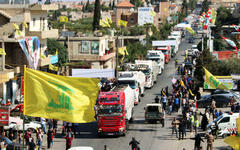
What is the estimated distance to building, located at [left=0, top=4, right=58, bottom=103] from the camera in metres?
44.6

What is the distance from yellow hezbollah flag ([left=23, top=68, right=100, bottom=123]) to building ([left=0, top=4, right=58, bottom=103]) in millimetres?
24912

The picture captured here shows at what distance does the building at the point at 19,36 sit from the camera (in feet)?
146

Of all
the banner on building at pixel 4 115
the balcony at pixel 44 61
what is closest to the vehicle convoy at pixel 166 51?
the balcony at pixel 44 61

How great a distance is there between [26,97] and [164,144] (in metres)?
15.1

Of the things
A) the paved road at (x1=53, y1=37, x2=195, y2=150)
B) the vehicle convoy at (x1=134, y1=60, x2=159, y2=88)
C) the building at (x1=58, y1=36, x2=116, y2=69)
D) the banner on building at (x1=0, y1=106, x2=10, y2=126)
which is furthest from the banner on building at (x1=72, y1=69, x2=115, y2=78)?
the banner on building at (x1=0, y1=106, x2=10, y2=126)

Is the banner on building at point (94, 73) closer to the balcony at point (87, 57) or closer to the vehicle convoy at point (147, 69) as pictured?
the vehicle convoy at point (147, 69)

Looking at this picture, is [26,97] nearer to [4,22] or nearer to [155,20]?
[4,22]

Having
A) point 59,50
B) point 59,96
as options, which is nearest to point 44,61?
point 59,50

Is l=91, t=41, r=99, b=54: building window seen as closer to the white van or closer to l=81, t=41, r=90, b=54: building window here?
l=81, t=41, r=90, b=54: building window

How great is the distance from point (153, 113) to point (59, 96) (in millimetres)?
19765

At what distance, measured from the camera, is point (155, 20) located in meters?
144

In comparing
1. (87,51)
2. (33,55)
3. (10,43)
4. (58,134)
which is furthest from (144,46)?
(58,134)

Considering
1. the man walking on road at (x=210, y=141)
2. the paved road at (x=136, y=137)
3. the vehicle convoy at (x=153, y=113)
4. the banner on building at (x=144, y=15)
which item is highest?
the banner on building at (x=144, y=15)

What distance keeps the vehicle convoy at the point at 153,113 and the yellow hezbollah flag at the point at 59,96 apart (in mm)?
19386
